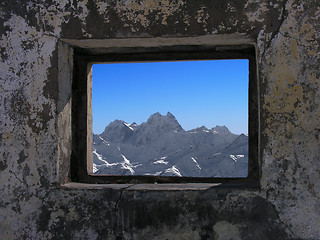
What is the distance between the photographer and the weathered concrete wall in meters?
1.73

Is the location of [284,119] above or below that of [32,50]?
below

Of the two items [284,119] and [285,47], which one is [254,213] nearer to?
[284,119]

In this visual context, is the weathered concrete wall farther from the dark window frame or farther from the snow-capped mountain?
the snow-capped mountain

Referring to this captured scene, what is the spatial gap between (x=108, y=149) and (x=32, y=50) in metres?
16.2

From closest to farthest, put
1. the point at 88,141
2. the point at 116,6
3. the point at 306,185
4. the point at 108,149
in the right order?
the point at 306,185 → the point at 116,6 → the point at 88,141 → the point at 108,149

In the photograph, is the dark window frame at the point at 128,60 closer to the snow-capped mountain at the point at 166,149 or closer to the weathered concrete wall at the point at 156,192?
the weathered concrete wall at the point at 156,192

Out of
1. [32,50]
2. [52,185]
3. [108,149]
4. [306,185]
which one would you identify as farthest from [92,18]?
[108,149]

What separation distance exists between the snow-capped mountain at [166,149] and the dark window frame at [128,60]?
38.5 feet

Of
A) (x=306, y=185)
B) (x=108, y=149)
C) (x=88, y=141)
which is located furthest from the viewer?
(x=108, y=149)

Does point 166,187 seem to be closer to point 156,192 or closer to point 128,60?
point 156,192

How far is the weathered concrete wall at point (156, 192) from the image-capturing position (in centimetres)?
173

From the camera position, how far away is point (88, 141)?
2.19 metres

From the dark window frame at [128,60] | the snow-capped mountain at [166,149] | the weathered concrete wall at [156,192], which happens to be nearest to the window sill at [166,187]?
the weathered concrete wall at [156,192]

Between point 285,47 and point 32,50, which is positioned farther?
point 32,50
